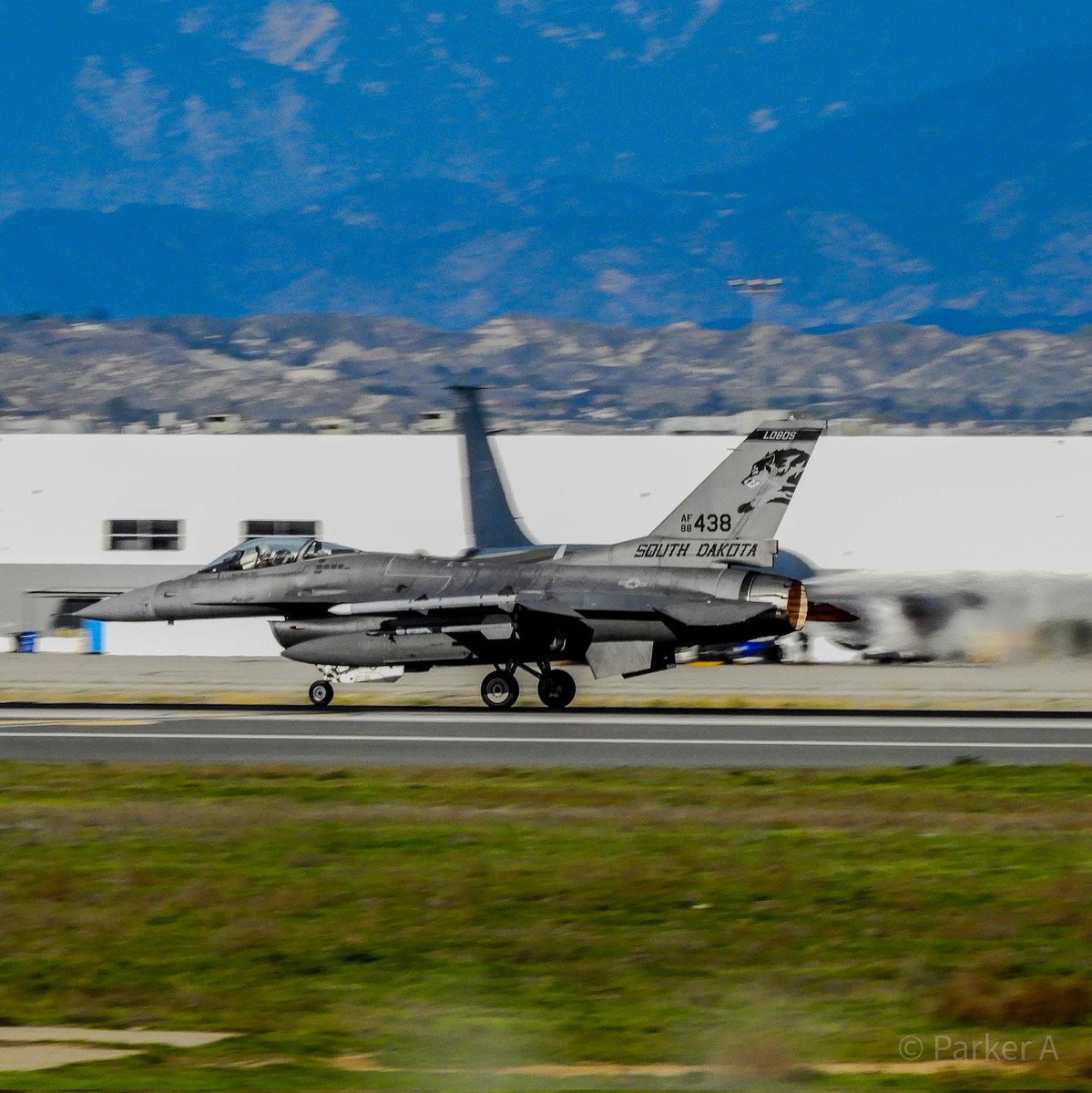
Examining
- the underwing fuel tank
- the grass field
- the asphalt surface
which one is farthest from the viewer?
the asphalt surface

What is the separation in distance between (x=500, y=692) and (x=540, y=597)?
1.88m

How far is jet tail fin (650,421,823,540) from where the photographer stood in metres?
26.5

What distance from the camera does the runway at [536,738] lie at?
20203 millimetres

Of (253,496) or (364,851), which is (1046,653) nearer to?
(253,496)

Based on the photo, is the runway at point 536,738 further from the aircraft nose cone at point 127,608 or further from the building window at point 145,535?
the building window at point 145,535

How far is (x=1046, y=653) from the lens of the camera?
129 feet

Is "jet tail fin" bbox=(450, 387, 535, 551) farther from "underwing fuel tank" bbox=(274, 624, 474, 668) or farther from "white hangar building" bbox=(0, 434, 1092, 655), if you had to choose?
"underwing fuel tank" bbox=(274, 624, 474, 668)

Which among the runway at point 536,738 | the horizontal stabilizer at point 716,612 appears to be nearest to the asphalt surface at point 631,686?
the runway at point 536,738

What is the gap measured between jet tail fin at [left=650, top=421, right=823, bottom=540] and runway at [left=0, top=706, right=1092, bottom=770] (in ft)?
10.5

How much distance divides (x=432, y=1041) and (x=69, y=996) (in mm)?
2547

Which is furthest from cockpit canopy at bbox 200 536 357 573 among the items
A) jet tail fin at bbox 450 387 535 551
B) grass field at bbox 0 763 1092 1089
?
jet tail fin at bbox 450 387 535 551

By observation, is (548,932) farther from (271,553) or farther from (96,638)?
(96,638)

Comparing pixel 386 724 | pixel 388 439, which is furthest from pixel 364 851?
pixel 388 439

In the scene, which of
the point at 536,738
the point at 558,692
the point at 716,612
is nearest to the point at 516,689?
the point at 558,692
